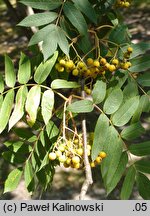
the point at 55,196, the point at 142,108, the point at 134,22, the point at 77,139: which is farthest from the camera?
the point at 134,22

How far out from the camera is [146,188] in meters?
1.34

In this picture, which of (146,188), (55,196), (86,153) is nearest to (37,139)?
(86,153)

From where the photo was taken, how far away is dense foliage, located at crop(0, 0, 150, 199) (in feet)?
4.14

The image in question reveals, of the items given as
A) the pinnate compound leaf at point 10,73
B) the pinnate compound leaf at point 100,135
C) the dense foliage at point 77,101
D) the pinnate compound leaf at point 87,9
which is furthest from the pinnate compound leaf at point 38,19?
the pinnate compound leaf at point 100,135

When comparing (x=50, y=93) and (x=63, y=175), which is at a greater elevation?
(x=50, y=93)

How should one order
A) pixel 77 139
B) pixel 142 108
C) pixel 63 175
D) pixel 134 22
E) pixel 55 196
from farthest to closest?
pixel 134 22
pixel 63 175
pixel 55 196
pixel 142 108
pixel 77 139

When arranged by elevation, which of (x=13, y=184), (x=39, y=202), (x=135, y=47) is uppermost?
(x=135, y=47)

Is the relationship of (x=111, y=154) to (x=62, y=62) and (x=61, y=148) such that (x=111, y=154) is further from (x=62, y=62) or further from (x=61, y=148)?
(x=62, y=62)

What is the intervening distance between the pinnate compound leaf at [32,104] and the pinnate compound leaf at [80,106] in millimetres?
129

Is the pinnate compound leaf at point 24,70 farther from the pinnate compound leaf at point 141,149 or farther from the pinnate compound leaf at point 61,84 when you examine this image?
the pinnate compound leaf at point 141,149

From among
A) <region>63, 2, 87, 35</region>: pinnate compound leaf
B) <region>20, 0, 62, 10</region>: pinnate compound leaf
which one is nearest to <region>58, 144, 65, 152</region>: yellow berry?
<region>63, 2, 87, 35</region>: pinnate compound leaf

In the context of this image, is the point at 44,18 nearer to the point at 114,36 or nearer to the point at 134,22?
the point at 114,36

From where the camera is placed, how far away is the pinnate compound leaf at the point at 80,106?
1227mm

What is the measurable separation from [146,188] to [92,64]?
0.54m
